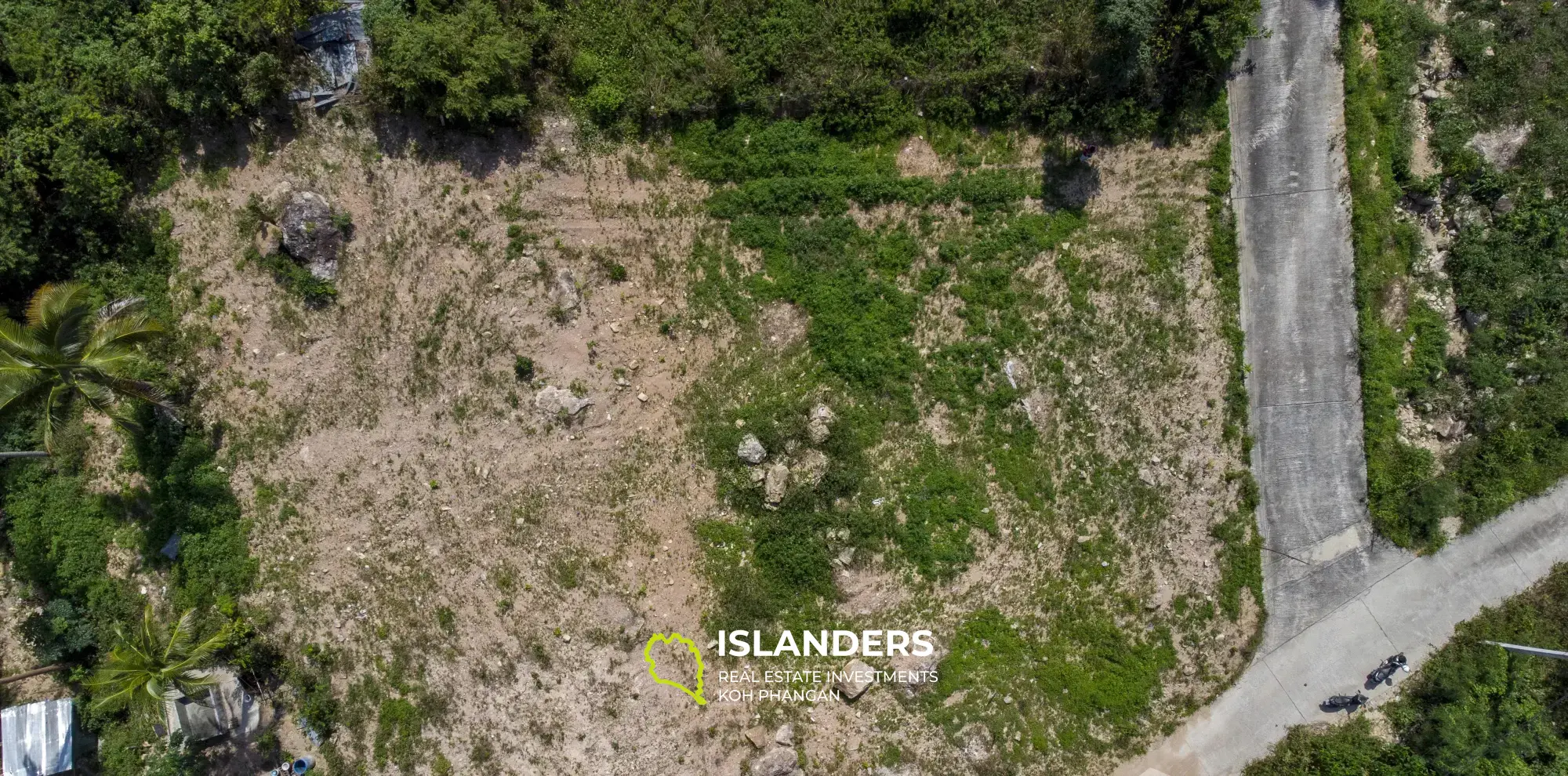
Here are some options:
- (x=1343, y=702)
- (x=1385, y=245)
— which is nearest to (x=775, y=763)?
(x=1343, y=702)

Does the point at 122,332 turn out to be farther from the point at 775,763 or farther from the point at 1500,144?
the point at 1500,144

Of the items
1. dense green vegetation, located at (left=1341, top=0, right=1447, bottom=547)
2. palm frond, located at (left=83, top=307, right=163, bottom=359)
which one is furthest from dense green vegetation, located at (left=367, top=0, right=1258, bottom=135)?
palm frond, located at (left=83, top=307, right=163, bottom=359)

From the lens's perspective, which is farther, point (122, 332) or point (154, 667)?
point (154, 667)

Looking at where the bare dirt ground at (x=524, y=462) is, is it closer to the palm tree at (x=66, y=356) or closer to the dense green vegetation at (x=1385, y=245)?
the palm tree at (x=66, y=356)

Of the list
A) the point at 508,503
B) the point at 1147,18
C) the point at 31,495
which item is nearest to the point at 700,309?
the point at 508,503

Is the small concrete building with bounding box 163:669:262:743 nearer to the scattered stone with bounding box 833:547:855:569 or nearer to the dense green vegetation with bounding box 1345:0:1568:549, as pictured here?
the scattered stone with bounding box 833:547:855:569

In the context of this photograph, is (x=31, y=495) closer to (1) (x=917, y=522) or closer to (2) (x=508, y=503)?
(2) (x=508, y=503)
